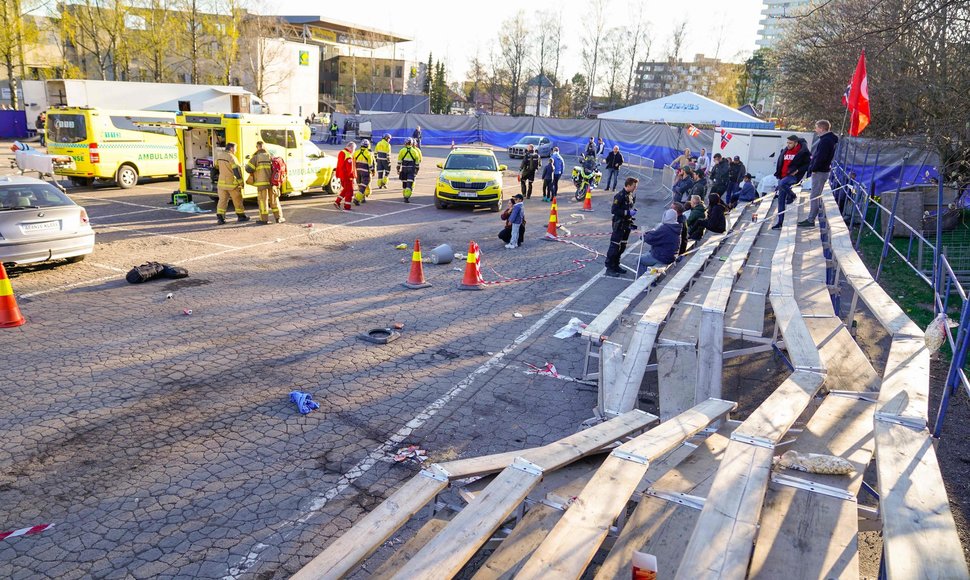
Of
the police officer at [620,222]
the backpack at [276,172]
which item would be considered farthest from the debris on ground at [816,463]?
the backpack at [276,172]

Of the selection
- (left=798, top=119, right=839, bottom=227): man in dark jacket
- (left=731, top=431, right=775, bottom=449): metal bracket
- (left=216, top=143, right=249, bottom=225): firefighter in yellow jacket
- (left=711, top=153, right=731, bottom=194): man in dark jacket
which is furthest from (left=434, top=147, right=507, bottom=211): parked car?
(left=731, top=431, right=775, bottom=449): metal bracket

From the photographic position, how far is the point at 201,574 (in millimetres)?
3758

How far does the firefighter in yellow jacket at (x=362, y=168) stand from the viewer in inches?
717

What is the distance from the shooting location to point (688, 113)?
2548cm

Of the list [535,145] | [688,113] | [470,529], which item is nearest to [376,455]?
[470,529]

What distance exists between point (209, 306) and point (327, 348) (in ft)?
7.93

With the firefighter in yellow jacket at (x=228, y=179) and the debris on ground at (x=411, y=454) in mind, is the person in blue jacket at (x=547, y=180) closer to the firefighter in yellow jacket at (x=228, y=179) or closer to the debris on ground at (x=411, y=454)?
the firefighter in yellow jacket at (x=228, y=179)

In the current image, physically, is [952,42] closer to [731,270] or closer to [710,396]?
[731,270]

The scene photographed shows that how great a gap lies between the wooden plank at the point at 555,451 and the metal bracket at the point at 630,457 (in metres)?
0.32

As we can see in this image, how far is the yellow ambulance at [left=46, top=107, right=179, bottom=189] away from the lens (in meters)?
17.8

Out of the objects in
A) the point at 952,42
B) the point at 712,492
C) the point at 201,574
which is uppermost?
the point at 952,42

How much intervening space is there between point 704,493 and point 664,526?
418 millimetres

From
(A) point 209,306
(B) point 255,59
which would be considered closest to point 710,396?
(A) point 209,306

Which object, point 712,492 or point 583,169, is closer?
point 712,492
